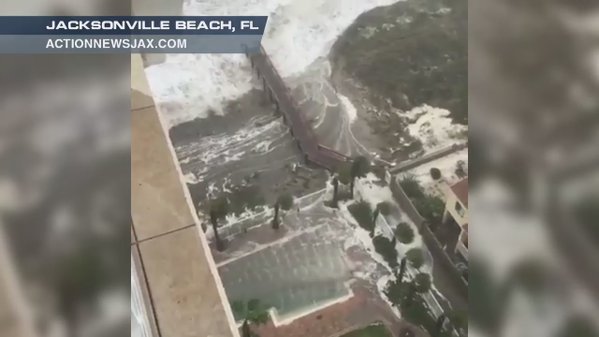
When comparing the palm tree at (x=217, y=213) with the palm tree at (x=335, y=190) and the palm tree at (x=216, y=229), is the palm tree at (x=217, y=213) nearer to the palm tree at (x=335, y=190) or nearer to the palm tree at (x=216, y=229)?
the palm tree at (x=216, y=229)

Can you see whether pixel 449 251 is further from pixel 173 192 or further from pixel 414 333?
pixel 173 192

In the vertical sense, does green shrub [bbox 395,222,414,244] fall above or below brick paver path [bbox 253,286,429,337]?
above

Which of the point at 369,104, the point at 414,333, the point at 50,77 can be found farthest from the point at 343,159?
the point at 50,77

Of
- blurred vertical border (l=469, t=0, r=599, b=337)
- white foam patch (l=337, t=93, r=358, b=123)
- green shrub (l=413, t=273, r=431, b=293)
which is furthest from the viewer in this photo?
white foam patch (l=337, t=93, r=358, b=123)

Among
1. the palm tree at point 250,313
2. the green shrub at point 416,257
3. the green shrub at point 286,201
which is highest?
the green shrub at point 286,201

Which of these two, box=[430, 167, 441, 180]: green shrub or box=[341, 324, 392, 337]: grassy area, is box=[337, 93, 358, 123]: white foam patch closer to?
box=[430, 167, 441, 180]: green shrub

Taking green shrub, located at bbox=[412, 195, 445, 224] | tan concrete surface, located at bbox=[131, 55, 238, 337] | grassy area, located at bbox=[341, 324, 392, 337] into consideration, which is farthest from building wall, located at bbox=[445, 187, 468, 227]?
tan concrete surface, located at bbox=[131, 55, 238, 337]

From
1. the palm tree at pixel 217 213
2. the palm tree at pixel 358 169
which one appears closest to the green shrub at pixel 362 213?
the palm tree at pixel 358 169
